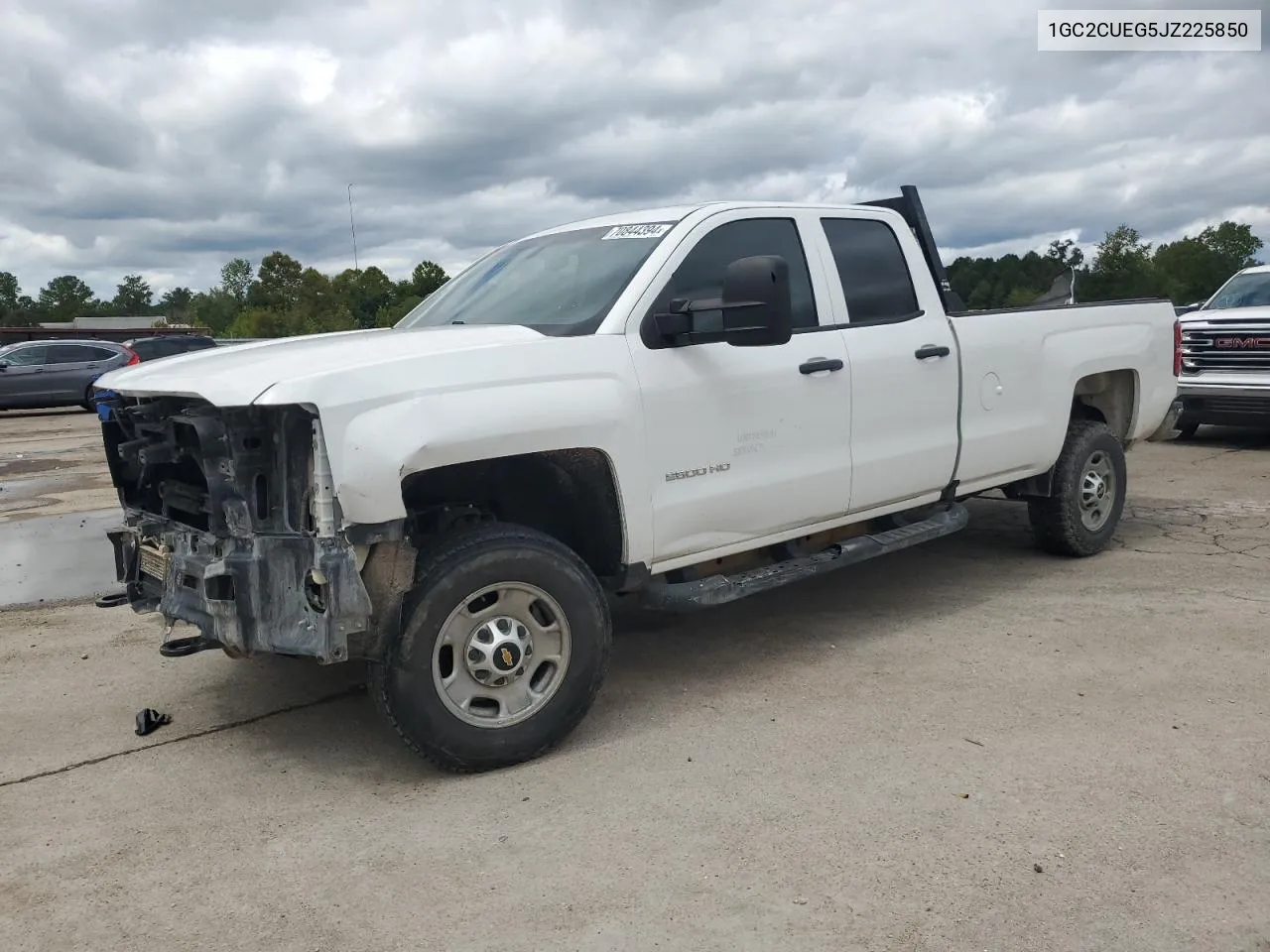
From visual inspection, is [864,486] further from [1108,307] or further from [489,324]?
[1108,307]

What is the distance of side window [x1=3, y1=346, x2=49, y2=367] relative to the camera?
70.3 ft

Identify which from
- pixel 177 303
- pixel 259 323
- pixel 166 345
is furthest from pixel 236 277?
pixel 166 345

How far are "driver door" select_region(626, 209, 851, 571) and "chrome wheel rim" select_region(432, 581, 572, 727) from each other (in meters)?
0.62

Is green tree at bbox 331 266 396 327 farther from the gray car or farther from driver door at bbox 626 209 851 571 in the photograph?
driver door at bbox 626 209 851 571

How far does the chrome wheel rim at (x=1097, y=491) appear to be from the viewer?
661 cm

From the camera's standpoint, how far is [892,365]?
522cm

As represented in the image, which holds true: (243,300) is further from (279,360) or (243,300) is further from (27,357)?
(279,360)

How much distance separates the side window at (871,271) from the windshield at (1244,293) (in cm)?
806

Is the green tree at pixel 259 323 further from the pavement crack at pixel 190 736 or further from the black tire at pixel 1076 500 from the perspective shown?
the pavement crack at pixel 190 736

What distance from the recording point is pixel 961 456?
224 inches

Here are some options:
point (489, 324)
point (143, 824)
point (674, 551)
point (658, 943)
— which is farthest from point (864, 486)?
point (143, 824)

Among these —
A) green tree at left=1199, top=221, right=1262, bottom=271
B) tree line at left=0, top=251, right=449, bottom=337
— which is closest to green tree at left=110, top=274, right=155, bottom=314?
tree line at left=0, top=251, right=449, bottom=337

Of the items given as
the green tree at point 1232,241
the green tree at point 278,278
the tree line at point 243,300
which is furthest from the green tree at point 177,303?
the green tree at point 1232,241

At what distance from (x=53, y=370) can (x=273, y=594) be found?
2093 cm
